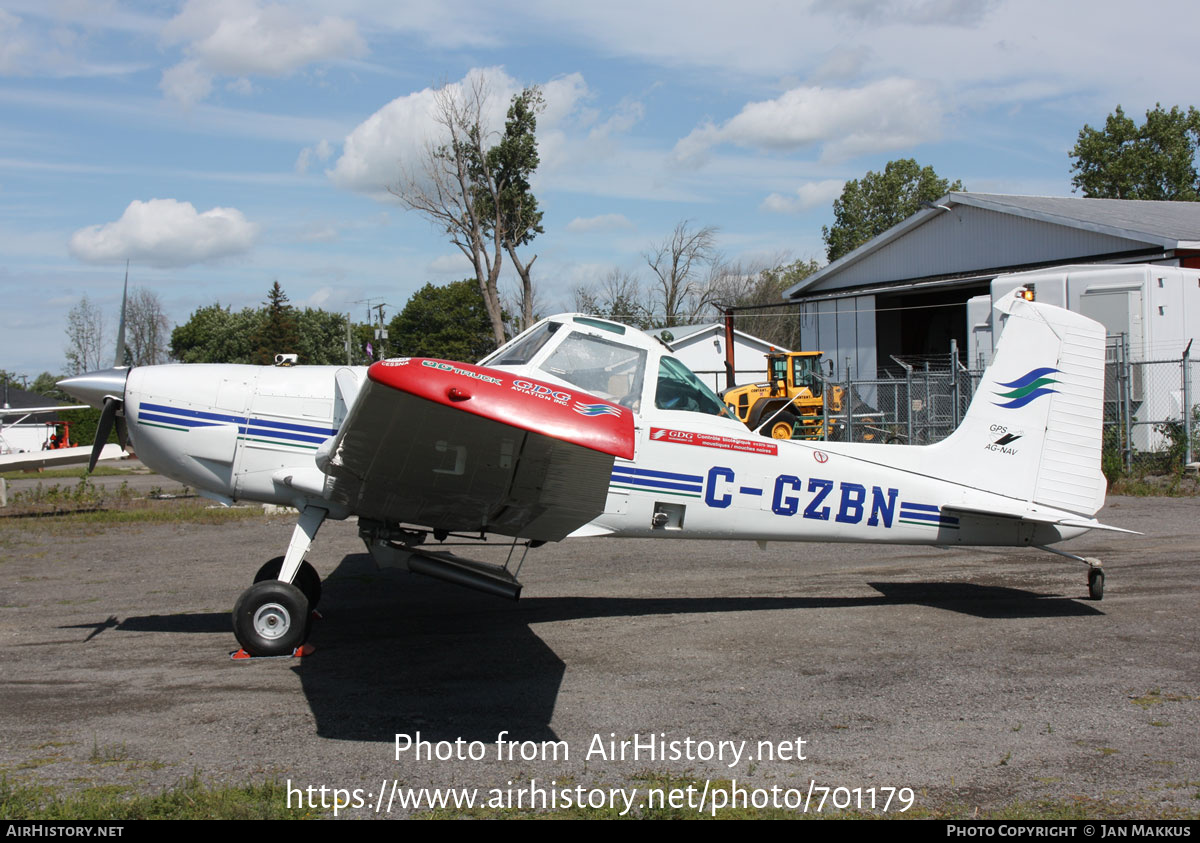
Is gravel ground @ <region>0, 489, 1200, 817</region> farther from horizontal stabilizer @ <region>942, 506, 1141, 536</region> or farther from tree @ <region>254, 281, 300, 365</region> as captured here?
tree @ <region>254, 281, 300, 365</region>

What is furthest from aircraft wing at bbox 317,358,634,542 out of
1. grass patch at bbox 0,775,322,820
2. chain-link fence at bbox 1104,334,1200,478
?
chain-link fence at bbox 1104,334,1200,478

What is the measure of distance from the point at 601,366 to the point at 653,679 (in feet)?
7.93

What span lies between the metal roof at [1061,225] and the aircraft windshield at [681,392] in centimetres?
2016

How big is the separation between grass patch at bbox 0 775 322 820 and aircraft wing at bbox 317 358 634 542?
6.31 ft

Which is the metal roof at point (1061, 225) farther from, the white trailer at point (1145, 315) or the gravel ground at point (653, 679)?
the gravel ground at point (653, 679)

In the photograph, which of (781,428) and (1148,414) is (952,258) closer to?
(781,428)

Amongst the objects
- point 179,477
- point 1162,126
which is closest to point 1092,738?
point 179,477

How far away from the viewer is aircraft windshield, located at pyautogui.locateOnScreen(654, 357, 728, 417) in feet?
22.8

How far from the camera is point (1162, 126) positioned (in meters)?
57.1

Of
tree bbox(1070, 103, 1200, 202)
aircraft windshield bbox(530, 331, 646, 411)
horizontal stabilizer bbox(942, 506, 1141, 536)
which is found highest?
tree bbox(1070, 103, 1200, 202)

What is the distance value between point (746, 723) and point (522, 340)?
3.38 meters

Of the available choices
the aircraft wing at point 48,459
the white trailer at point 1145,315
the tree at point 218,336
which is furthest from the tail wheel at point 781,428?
the tree at point 218,336

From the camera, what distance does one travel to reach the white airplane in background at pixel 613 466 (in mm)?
5660
